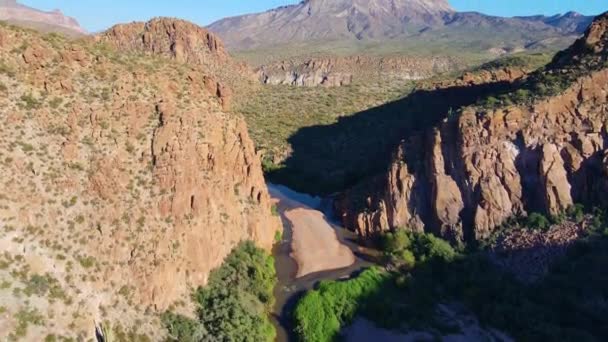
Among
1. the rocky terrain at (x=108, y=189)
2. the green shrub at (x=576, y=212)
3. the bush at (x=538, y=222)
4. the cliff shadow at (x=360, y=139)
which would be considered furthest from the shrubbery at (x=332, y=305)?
the cliff shadow at (x=360, y=139)

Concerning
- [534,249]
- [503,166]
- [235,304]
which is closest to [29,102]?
[235,304]

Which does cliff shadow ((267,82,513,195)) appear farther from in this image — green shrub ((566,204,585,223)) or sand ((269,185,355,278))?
green shrub ((566,204,585,223))

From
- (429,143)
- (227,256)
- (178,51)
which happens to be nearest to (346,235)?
(429,143)

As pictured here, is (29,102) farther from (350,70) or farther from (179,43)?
(350,70)

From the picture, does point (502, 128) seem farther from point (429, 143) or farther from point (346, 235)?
point (346, 235)

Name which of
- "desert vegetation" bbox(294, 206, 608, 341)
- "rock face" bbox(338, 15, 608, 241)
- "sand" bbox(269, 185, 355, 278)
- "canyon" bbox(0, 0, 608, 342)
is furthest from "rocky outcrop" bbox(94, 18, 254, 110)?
"desert vegetation" bbox(294, 206, 608, 341)

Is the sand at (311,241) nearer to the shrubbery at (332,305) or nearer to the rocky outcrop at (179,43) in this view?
the shrubbery at (332,305)
